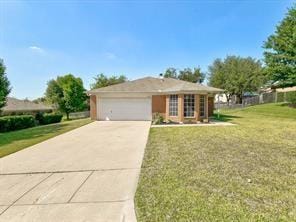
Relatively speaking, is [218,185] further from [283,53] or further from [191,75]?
[191,75]

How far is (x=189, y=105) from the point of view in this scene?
54.9ft

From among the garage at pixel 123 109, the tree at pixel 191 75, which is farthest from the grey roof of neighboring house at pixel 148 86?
the tree at pixel 191 75

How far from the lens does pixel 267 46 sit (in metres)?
28.6

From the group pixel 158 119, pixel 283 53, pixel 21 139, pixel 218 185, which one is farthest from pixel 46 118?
pixel 283 53

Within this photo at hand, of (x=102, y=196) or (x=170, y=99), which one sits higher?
(x=170, y=99)

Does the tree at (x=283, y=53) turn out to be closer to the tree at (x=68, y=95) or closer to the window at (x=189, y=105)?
the window at (x=189, y=105)

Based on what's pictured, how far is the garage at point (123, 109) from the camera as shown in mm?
19828

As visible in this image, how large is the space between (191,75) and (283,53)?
2434 cm

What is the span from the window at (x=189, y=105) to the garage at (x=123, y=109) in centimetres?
424

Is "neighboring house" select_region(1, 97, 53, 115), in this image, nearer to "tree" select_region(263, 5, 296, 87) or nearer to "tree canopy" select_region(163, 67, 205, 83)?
"tree canopy" select_region(163, 67, 205, 83)

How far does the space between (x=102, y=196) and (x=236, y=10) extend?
16213 mm

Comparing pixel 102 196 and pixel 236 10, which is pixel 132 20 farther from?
pixel 102 196

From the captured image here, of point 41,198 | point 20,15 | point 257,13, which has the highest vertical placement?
point 257,13

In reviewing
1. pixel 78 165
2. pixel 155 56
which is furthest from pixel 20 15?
pixel 155 56
